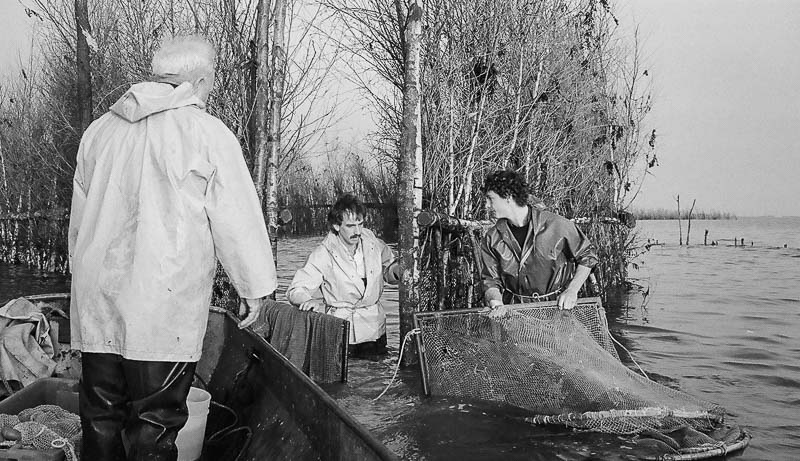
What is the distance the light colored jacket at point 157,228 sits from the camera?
2578mm

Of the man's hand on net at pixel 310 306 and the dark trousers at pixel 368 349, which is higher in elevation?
the man's hand on net at pixel 310 306

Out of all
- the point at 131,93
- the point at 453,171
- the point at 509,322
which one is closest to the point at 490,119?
the point at 453,171

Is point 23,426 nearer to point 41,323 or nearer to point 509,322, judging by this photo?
point 41,323

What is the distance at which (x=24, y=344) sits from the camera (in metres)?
4.77

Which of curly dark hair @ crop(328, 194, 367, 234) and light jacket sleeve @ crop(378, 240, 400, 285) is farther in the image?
light jacket sleeve @ crop(378, 240, 400, 285)

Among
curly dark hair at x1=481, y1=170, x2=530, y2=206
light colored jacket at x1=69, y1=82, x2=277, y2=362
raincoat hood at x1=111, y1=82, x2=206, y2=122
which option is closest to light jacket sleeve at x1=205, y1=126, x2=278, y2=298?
light colored jacket at x1=69, y1=82, x2=277, y2=362

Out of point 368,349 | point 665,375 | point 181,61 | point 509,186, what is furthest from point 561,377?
point 665,375

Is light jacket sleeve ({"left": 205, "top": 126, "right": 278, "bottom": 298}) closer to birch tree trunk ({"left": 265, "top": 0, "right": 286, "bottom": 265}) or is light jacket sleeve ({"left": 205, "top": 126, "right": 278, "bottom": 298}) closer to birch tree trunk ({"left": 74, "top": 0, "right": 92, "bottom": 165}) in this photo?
birch tree trunk ({"left": 265, "top": 0, "right": 286, "bottom": 265})

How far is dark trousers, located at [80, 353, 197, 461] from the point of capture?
265cm

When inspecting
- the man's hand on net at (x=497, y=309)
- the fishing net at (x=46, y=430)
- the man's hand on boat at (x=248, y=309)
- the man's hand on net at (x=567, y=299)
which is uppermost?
the man's hand on boat at (x=248, y=309)

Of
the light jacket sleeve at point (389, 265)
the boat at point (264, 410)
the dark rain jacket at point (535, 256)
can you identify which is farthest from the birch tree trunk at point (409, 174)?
the boat at point (264, 410)

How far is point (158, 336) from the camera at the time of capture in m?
2.60

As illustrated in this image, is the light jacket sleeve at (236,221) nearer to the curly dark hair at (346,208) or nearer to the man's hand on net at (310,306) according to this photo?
the man's hand on net at (310,306)

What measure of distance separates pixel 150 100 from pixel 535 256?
10.9 feet
